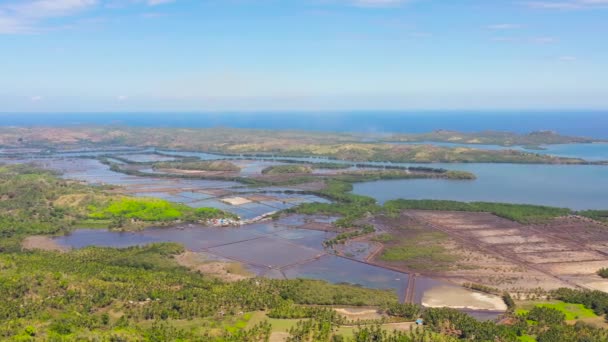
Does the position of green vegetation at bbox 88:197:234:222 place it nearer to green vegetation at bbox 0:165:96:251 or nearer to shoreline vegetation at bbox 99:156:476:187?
green vegetation at bbox 0:165:96:251

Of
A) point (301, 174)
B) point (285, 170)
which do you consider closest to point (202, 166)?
point (285, 170)

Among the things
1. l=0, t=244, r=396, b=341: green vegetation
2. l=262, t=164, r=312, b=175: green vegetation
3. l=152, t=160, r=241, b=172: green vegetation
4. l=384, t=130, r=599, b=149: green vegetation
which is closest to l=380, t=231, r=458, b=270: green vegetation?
l=0, t=244, r=396, b=341: green vegetation

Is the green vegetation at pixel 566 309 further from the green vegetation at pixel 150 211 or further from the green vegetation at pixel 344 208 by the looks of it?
the green vegetation at pixel 150 211

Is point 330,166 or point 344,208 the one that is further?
point 330,166

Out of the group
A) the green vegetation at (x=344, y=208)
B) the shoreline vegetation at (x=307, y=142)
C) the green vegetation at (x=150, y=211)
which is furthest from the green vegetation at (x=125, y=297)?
the shoreline vegetation at (x=307, y=142)

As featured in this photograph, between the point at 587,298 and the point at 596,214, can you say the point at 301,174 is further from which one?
the point at 587,298

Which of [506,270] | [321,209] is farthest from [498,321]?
[321,209]
